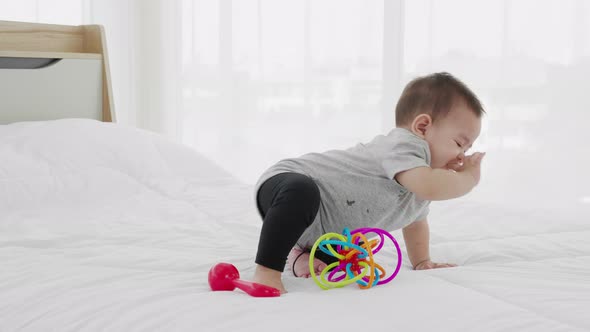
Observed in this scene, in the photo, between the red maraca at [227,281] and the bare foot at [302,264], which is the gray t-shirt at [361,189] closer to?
the bare foot at [302,264]

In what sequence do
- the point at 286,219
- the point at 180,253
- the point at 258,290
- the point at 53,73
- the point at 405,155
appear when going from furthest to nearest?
the point at 53,73
the point at 180,253
the point at 405,155
the point at 286,219
the point at 258,290

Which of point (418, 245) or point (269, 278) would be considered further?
point (418, 245)

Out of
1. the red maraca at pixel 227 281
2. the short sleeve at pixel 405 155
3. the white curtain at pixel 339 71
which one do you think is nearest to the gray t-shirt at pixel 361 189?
the short sleeve at pixel 405 155

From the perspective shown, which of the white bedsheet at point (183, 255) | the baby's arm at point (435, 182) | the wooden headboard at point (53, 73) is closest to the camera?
the white bedsheet at point (183, 255)

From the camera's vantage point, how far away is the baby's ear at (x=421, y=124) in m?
1.30

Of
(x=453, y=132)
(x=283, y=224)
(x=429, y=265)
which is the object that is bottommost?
(x=429, y=265)

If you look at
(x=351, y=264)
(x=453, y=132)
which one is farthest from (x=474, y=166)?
(x=351, y=264)

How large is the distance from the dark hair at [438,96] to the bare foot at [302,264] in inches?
12.6

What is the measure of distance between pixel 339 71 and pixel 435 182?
2083 millimetres

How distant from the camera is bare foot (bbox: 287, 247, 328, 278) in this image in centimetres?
122

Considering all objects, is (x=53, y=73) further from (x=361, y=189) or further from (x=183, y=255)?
(x=361, y=189)

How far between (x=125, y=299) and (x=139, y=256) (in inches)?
12.2

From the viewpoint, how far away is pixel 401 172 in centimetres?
123

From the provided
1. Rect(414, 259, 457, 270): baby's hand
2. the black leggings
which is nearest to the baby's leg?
the black leggings
